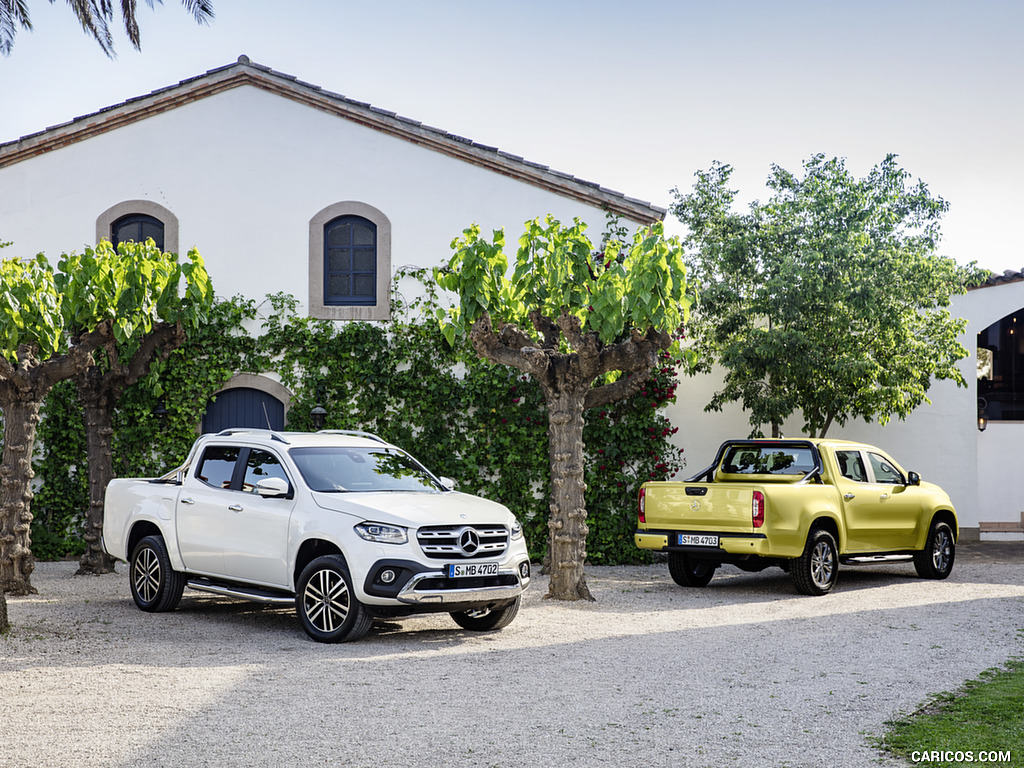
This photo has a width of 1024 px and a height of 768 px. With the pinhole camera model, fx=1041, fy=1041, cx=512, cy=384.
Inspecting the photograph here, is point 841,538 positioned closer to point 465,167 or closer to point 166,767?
point 465,167

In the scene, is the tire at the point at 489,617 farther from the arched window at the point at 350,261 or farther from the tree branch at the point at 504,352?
the arched window at the point at 350,261

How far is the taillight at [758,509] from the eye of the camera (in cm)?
1222

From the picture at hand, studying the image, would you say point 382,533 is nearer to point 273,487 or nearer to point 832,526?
point 273,487

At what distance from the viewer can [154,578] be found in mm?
11133

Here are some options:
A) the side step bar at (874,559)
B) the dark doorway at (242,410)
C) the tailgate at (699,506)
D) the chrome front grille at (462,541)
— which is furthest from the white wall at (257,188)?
the chrome front grille at (462,541)

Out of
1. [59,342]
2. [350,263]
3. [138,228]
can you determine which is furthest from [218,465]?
[138,228]

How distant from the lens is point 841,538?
13125mm

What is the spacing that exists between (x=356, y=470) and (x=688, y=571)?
18.0ft

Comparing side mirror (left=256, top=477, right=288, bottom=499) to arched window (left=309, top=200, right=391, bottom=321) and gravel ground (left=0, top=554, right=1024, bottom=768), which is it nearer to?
gravel ground (left=0, top=554, right=1024, bottom=768)

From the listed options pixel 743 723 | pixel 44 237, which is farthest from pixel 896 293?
pixel 44 237

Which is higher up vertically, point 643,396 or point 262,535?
point 643,396

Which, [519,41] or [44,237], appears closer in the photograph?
[519,41]

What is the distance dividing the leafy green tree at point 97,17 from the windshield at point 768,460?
28.0 ft

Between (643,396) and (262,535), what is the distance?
8.27 m
